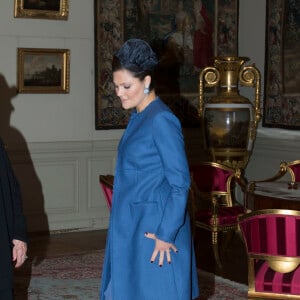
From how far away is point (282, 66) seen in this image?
8578 millimetres

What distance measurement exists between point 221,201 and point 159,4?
2.63m

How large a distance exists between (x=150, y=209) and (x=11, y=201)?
0.60m

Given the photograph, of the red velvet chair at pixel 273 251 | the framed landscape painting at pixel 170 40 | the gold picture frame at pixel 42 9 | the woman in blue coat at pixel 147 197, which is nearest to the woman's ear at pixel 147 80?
the woman in blue coat at pixel 147 197

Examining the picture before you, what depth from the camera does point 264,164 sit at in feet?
29.3

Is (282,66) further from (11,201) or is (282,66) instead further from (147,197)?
(11,201)

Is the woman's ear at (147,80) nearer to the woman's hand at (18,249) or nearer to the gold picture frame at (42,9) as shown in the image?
the woman's hand at (18,249)

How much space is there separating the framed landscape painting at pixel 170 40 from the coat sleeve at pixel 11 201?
548cm

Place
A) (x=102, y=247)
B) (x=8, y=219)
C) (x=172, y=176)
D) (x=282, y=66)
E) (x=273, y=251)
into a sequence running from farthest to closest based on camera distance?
1. (x=282, y=66)
2. (x=102, y=247)
3. (x=273, y=251)
4. (x=8, y=219)
5. (x=172, y=176)

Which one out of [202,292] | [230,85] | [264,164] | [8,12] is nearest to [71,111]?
[8,12]

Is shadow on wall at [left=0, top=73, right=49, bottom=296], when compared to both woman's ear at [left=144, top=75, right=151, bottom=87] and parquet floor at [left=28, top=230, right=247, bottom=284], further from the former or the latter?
woman's ear at [left=144, top=75, right=151, bottom=87]

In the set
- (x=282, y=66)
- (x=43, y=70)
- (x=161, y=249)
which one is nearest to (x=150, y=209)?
(x=161, y=249)

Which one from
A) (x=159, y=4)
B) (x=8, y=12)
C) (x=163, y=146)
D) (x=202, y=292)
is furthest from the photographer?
(x=159, y=4)

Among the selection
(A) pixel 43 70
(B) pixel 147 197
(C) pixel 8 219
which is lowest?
(C) pixel 8 219

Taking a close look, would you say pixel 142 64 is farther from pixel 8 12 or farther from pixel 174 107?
pixel 174 107
